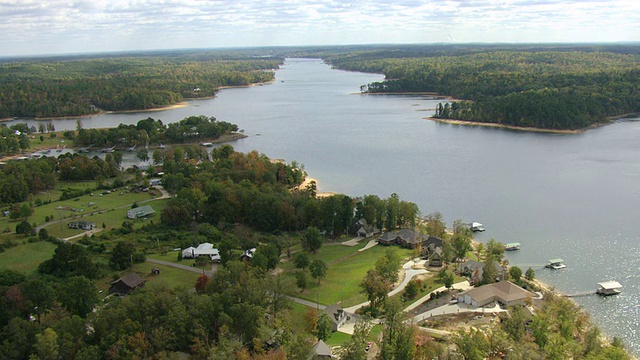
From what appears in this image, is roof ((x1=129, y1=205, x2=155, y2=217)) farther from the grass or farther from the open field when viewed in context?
the open field

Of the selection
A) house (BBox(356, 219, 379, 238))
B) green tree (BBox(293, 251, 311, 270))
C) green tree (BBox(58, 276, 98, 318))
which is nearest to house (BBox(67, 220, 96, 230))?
green tree (BBox(58, 276, 98, 318))

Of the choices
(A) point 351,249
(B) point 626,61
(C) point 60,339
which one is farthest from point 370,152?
(B) point 626,61

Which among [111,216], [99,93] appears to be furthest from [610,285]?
[99,93]

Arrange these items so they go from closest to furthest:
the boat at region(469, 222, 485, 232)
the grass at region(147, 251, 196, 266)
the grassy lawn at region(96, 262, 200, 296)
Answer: the grassy lawn at region(96, 262, 200, 296) < the grass at region(147, 251, 196, 266) < the boat at region(469, 222, 485, 232)

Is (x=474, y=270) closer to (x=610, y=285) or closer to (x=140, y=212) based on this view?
(x=610, y=285)

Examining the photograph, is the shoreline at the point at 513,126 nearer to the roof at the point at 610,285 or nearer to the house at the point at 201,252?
the roof at the point at 610,285

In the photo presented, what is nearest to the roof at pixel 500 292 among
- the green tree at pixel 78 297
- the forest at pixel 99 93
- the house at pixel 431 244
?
the house at pixel 431 244

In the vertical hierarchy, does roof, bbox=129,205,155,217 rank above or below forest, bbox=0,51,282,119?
below
